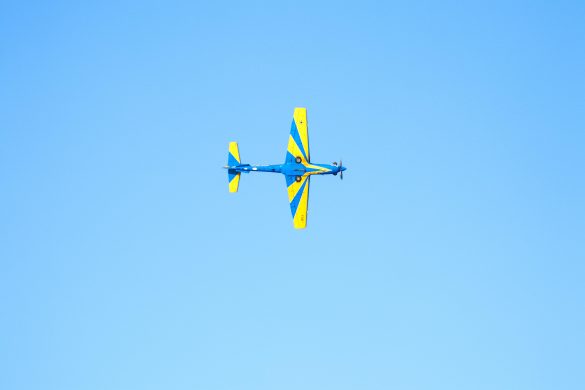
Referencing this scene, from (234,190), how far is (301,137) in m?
10.7

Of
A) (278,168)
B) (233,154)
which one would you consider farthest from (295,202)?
(233,154)

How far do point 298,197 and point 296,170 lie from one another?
3.36 meters

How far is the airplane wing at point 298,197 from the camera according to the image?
7456cm

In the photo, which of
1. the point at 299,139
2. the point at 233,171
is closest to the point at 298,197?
the point at 299,139


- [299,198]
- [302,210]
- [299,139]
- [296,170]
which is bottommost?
[302,210]

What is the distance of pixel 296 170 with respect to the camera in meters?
74.4

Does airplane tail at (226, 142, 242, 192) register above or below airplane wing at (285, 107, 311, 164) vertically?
below

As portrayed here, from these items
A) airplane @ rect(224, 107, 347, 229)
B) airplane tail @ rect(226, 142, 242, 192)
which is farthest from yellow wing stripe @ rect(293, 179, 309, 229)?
airplane tail @ rect(226, 142, 242, 192)

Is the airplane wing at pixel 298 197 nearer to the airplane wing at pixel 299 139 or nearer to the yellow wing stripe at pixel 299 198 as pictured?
the yellow wing stripe at pixel 299 198

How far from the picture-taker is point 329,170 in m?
74.0

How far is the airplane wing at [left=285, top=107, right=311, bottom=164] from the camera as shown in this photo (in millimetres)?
74812

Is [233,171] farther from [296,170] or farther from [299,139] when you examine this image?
[299,139]

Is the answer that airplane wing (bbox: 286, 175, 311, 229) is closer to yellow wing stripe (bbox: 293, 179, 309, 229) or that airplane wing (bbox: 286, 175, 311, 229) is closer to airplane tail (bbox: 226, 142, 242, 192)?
yellow wing stripe (bbox: 293, 179, 309, 229)

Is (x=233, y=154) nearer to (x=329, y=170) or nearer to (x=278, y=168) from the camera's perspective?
(x=278, y=168)
